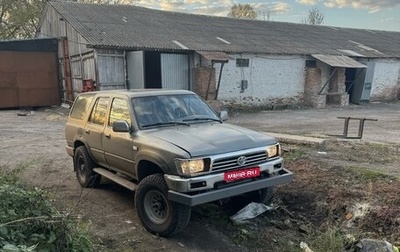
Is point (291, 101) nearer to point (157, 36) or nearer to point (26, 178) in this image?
point (157, 36)

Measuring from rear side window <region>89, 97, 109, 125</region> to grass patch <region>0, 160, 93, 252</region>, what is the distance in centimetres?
202

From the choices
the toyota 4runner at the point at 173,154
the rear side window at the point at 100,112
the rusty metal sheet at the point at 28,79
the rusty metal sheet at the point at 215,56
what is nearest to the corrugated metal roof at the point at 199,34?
the rusty metal sheet at the point at 215,56

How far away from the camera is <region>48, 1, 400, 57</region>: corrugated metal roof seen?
17000 mm

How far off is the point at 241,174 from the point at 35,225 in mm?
2346

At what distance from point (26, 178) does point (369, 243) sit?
6.02 meters

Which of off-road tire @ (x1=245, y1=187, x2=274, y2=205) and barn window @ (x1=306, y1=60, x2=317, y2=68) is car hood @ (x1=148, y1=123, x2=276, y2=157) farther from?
barn window @ (x1=306, y1=60, x2=317, y2=68)

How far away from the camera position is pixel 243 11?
45281 millimetres

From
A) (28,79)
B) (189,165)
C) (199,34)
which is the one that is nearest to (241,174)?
(189,165)

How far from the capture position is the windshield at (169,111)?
16.7 ft

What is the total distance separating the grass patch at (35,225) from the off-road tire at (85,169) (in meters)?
2.20

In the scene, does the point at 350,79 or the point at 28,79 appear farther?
the point at 350,79

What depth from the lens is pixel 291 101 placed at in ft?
69.3

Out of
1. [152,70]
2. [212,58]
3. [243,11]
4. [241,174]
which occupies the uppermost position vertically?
[243,11]

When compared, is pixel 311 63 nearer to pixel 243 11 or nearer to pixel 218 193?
pixel 218 193
